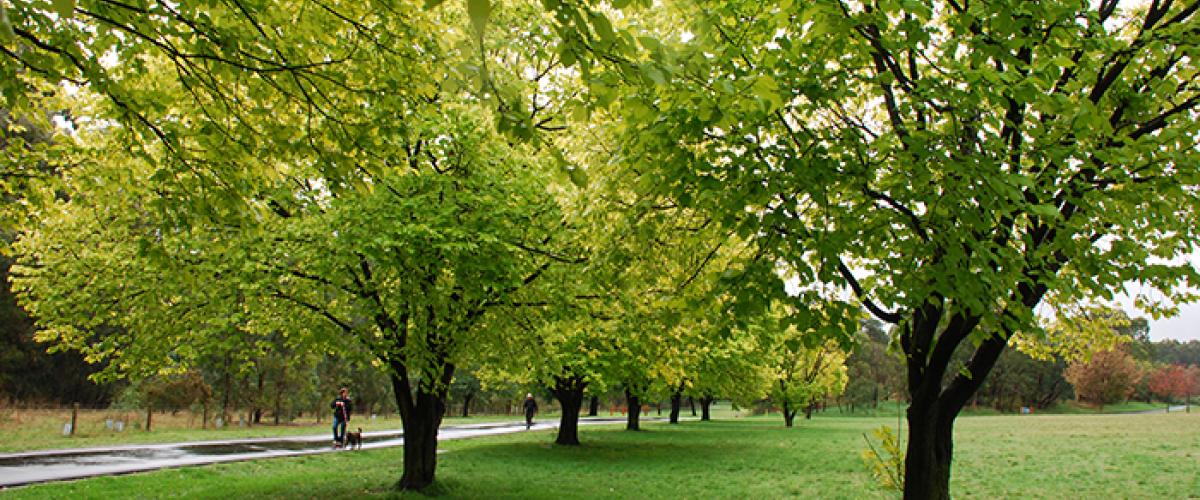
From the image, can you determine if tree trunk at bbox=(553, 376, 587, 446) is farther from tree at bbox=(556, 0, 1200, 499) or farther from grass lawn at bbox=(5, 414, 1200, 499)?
tree at bbox=(556, 0, 1200, 499)

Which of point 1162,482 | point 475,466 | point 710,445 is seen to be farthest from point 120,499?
point 1162,482

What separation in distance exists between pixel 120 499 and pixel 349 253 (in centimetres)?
630

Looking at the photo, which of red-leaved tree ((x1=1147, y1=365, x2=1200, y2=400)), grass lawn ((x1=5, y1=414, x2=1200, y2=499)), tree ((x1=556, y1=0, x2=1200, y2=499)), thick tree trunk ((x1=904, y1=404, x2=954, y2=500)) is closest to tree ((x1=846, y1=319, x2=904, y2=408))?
red-leaved tree ((x1=1147, y1=365, x2=1200, y2=400))

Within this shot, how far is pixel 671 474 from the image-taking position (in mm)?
16781

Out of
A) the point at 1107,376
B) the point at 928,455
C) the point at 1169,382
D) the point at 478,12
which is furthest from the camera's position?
the point at 1169,382

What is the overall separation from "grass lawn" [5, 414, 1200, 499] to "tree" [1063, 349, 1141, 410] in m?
58.8

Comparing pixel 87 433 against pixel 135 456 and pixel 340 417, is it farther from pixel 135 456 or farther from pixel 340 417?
pixel 340 417

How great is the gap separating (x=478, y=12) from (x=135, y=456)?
Result: 67.5 feet

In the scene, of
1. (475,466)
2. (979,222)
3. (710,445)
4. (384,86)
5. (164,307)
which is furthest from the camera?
(710,445)

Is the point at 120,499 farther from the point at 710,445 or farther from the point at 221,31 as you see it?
the point at 710,445

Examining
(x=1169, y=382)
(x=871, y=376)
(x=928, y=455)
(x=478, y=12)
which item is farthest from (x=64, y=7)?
(x=1169, y=382)

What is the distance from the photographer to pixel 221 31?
4.78m

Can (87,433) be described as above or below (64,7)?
below

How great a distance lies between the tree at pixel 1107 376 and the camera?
72.8m
